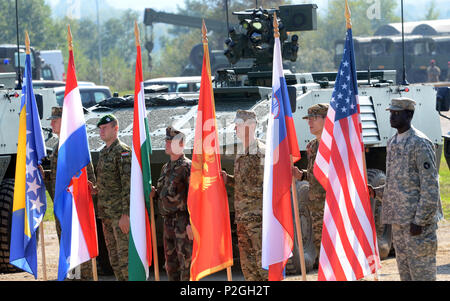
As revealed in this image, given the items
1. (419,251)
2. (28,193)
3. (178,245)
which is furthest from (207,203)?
(28,193)

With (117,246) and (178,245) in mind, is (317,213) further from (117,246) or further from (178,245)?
(117,246)

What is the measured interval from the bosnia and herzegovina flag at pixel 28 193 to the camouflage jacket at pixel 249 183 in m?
1.68

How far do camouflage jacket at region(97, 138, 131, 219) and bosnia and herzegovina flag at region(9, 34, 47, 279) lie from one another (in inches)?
19.9

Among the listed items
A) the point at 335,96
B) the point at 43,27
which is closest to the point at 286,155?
the point at 335,96

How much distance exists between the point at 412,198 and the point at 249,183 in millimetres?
1530

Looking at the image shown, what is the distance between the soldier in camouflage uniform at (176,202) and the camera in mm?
8055

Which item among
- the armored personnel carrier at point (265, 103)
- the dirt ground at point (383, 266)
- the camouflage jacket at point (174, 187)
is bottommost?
the dirt ground at point (383, 266)

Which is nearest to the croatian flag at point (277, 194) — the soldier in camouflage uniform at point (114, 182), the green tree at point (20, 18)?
the soldier in camouflage uniform at point (114, 182)

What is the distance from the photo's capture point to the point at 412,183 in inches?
273

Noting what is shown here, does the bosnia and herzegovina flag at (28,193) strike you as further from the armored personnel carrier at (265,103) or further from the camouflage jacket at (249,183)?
the camouflage jacket at (249,183)
